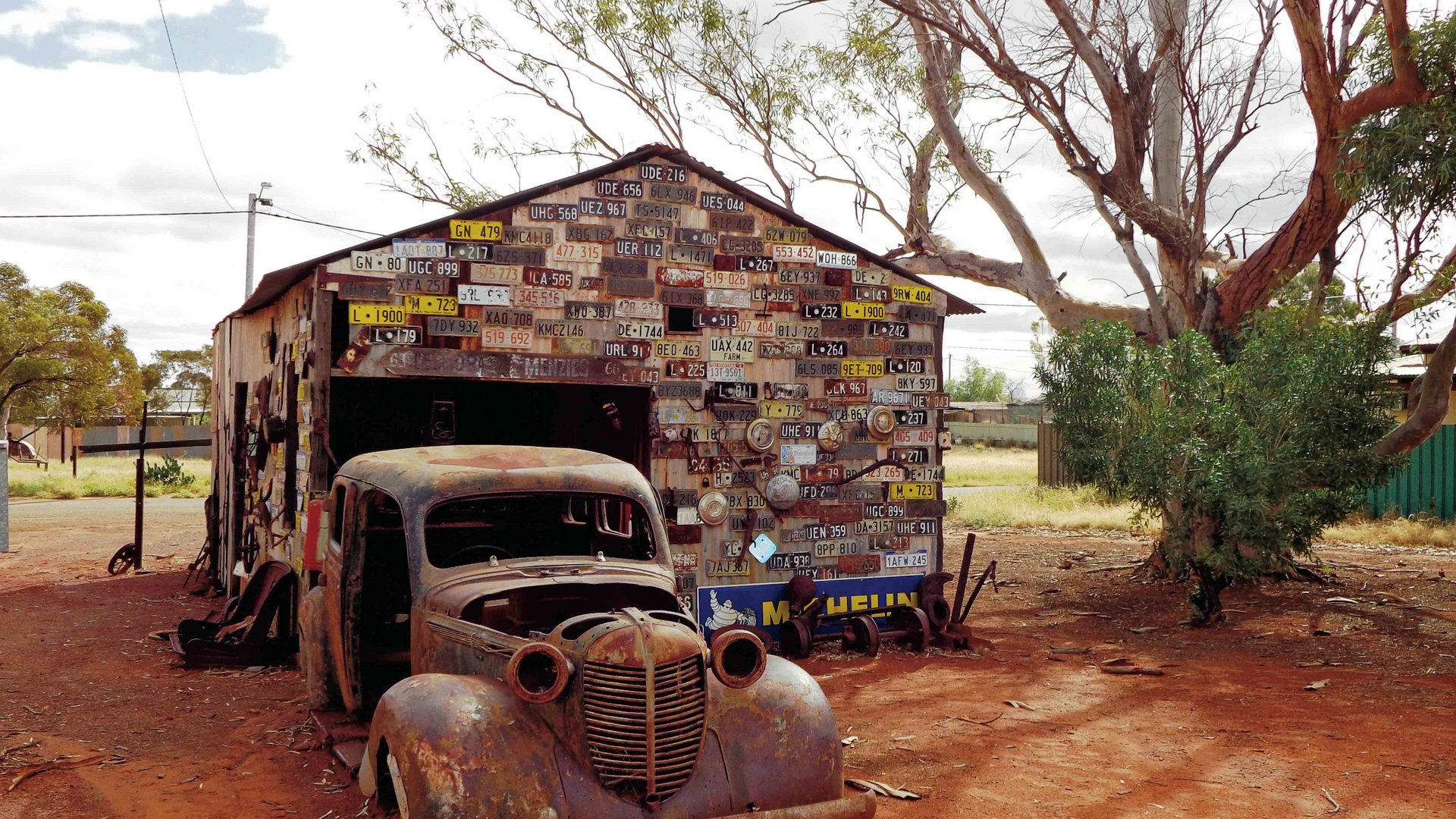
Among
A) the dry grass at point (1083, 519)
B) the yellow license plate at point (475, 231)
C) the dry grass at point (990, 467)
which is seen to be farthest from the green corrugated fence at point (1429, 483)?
the yellow license plate at point (475, 231)

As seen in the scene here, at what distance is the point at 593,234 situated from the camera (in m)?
9.24

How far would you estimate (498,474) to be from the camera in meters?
5.53

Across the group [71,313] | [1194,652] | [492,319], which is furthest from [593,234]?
[71,313]

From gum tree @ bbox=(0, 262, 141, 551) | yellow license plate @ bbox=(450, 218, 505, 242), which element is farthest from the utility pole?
yellow license plate @ bbox=(450, 218, 505, 242)

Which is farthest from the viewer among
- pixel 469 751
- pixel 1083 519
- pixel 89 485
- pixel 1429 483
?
pixel 89 485

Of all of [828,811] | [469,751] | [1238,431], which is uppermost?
[1238,431]

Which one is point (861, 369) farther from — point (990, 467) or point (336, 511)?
point (990, 467)

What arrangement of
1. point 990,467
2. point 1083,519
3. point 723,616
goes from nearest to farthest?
point 723,616 → point 1083,519 → point 990,467

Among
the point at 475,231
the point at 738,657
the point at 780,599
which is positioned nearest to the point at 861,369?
the point at 780,599

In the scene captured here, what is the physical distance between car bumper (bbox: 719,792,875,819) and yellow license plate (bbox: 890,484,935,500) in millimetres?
5658

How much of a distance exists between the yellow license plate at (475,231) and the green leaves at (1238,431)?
681 centimetres

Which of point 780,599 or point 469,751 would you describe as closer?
point 469,751

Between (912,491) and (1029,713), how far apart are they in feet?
9.65

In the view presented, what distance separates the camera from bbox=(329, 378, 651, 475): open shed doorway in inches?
491
